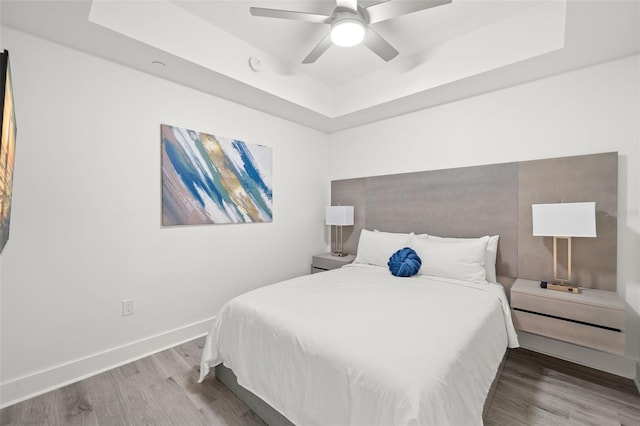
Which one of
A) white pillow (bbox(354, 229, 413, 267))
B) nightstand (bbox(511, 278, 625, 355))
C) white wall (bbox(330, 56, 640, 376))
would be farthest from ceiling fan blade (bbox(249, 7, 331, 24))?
nightstand (bbox(511, 278, 625, 355))

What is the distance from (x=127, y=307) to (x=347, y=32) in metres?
2.74

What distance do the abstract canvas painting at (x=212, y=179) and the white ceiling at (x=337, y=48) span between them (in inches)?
20.7

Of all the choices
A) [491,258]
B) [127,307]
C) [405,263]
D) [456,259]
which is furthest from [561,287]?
[127,307]

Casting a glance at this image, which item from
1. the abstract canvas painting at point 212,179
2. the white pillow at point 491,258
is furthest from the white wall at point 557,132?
the abstract canvas painting at point 212,179

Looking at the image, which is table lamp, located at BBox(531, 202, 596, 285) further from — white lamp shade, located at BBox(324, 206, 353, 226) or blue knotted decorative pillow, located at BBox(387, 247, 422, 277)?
white lamp shade, located at BBox(324, 206, 353, 226)

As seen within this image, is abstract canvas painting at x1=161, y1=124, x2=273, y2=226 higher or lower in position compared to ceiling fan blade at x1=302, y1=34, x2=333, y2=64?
lower

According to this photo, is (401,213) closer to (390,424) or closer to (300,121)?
(300,121)

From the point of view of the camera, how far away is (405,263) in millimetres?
2670

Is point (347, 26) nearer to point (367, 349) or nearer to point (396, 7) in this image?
point (396, 7)

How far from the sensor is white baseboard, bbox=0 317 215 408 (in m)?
1.85

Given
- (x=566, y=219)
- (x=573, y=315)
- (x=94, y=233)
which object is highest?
(x=566, y=219)

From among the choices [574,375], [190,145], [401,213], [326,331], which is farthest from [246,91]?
[574,375]

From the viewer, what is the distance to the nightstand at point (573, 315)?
1877mm

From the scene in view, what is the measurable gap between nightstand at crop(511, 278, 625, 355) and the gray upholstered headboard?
0.31m
